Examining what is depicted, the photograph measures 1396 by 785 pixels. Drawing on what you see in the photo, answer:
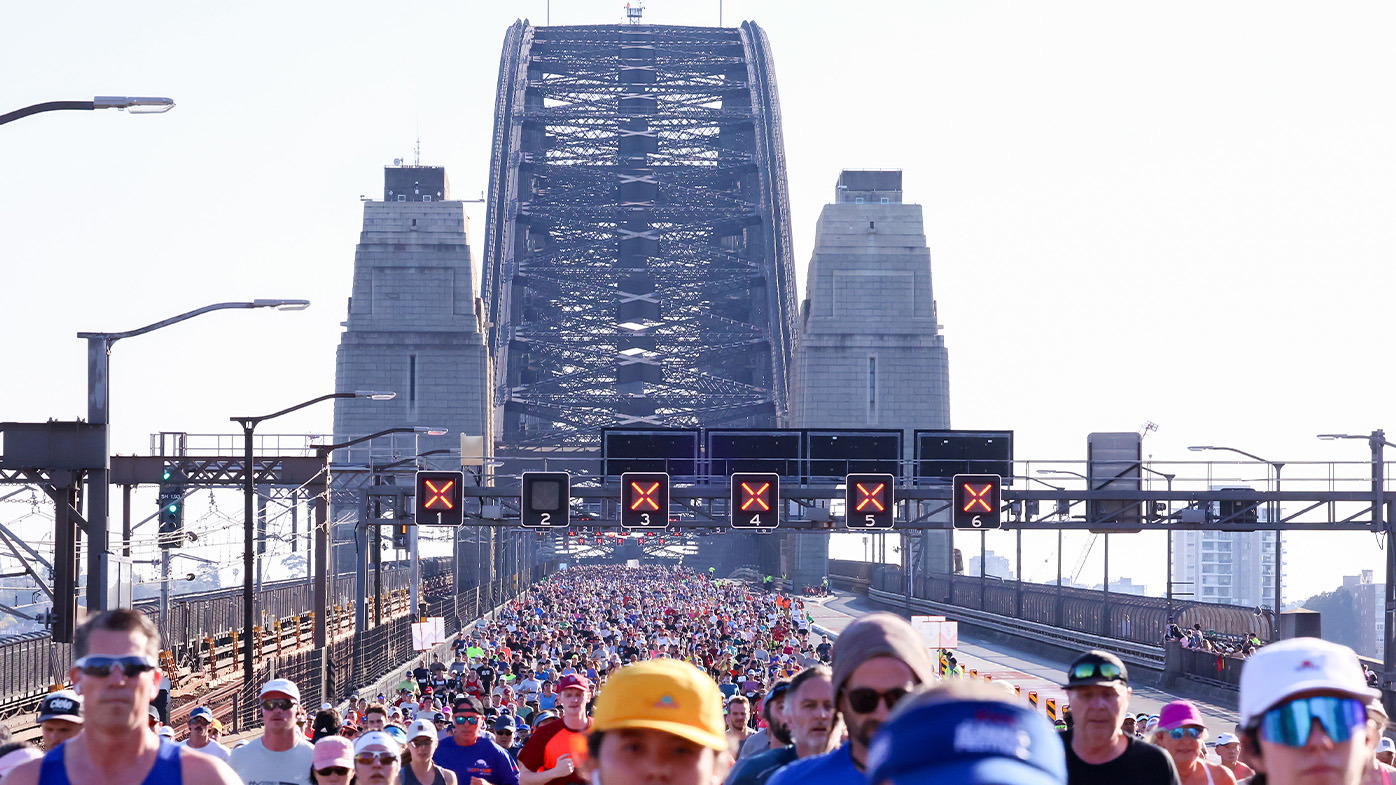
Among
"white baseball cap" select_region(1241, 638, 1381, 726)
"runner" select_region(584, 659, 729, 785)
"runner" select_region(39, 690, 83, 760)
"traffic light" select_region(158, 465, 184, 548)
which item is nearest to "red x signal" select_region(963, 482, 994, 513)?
"traffic light" select_region(158, 465, 184, 548)

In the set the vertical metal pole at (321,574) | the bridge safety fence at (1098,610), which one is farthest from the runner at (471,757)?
the bridge safety fence at (1098,610)

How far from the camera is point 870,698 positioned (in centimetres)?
448

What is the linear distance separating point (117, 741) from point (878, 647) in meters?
2.35

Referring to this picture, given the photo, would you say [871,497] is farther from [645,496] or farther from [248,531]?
[248,531]

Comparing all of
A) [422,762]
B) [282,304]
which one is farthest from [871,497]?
[422,762]

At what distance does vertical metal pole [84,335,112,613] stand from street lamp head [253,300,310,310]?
2.36 meters

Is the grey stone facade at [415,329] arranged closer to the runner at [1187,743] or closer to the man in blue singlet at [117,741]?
the runner at [1187,743]

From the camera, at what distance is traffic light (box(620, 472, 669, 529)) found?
42031mm

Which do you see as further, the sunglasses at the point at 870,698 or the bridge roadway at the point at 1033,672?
the bridge roadway at the point at 1033,672

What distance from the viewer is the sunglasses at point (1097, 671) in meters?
6.59

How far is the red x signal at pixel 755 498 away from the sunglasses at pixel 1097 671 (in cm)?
3548

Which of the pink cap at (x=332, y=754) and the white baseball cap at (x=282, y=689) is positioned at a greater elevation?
the white baseball cap at (x=282, y=689)

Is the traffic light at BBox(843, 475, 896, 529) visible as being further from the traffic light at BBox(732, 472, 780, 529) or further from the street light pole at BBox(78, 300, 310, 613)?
the street light pole at BBox(78, 300, 310, 613)

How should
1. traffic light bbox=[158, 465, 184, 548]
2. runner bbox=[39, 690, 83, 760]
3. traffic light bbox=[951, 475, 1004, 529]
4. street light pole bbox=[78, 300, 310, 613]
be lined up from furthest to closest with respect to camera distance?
traffic light bbox=[951, 475, 1004, 529], traffic light bbox=[158, 465, 184, 548], street light pole bbox=[78, 300, 310, 613], runner bbox=[39, 690, 83, 760]
